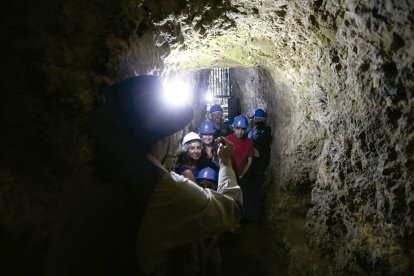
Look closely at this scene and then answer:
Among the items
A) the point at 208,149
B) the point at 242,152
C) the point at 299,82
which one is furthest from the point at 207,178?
the point at 299,82

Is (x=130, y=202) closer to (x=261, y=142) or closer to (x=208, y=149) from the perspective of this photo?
(x=208, y=149)

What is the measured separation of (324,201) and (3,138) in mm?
2959

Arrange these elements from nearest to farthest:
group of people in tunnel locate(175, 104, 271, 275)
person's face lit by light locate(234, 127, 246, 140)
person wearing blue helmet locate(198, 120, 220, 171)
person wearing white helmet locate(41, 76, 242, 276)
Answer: person wearing white helmet locate(41, 76, 242, 276) < group of people in tunnel locate(175, 104, 271, 275) < person wearing blue helmet locate(198, 120, 220, 171) < person's face lit by light locate(234, 127, 246, 140)

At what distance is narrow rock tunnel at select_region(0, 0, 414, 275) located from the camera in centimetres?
196

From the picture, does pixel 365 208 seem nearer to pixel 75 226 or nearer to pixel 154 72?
pixel 75 226

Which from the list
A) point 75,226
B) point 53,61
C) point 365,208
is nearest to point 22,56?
point 53,61

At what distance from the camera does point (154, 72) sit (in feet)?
10.6

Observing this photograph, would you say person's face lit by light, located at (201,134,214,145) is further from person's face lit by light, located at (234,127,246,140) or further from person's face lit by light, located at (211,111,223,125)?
person's face lit by light, located at (211,111,223,125)

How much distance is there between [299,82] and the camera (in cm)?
359

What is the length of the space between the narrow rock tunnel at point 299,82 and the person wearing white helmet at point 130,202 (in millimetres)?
242

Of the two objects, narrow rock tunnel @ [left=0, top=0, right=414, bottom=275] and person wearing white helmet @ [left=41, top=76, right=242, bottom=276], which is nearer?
person wearing white helmet @ [left=41, top=76, right=242, bottom=276]

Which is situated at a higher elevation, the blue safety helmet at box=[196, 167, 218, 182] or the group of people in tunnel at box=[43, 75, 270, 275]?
the group of people in tunnel at box=[43, 75, 270, 275]

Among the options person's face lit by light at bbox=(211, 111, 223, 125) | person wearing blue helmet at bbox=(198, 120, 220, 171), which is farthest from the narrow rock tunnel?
person's face lit by light at bbox=(211, 111, 223, 125)

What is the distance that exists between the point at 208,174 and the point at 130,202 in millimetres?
3016
